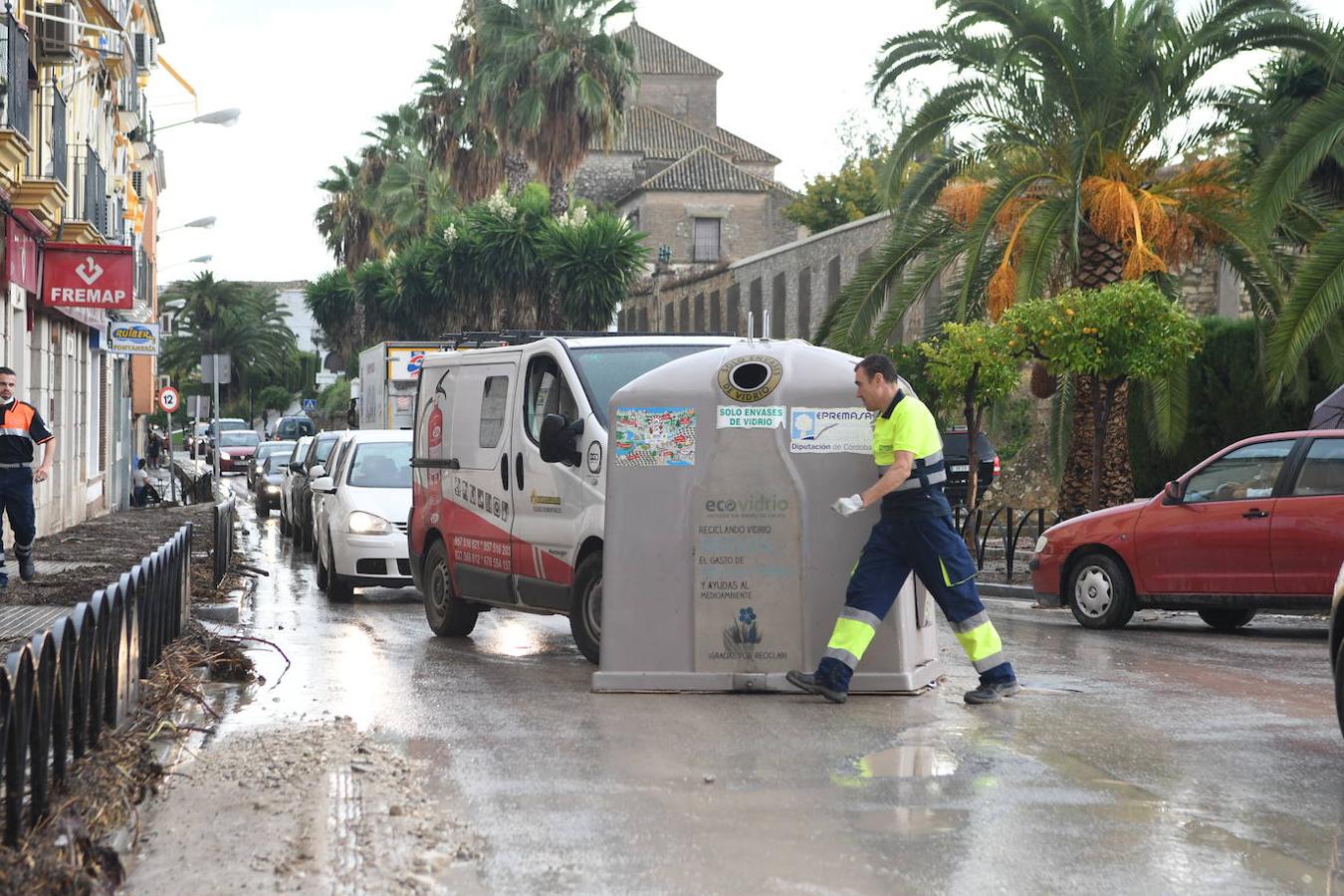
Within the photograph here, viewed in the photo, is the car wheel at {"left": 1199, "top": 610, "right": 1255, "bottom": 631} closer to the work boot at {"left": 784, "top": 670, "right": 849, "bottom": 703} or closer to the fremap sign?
the work boot at {"left": 784, "top": 670, "right": 849, "bottom": 703}

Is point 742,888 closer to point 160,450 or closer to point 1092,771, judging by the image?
point 1092,771

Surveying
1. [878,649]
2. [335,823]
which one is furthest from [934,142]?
[335,823]

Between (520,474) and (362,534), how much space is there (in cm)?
532

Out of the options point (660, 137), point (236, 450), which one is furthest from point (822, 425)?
point (660, 137)

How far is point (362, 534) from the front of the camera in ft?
55.5

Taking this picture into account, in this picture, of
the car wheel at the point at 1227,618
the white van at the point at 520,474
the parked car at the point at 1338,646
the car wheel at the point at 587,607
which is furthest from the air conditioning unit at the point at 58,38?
the parked car at the point at 1338,646

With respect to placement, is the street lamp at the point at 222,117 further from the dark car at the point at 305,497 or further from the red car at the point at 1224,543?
the red car at the point at 1224,543

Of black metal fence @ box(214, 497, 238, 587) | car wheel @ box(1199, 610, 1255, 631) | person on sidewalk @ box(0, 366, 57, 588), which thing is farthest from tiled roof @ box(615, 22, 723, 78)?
car wheel @ box(1199, 610, 1255, 631)

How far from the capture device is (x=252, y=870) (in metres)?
5.58

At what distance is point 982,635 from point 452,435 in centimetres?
504

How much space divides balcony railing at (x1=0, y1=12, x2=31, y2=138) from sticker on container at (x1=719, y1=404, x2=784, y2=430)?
11.7 meters

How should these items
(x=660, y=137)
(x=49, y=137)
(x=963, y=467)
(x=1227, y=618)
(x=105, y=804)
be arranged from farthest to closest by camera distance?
(x=660, y=137) < (x=963, y=467) < (x=49, y=137) < (x=1227, y=618) < (x=105, y=804)

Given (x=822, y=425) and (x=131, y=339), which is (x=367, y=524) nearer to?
(x=822, y=425)

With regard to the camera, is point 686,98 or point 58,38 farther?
point 686,98
